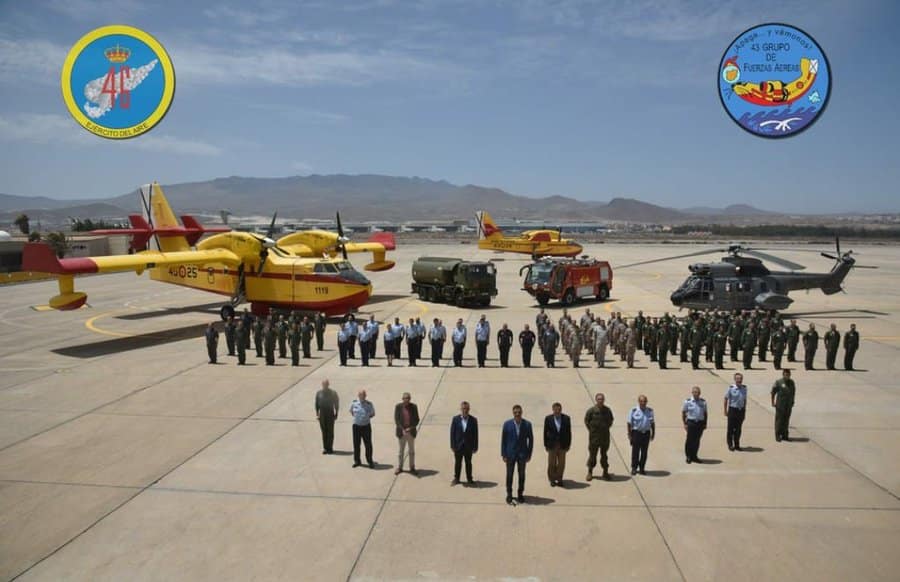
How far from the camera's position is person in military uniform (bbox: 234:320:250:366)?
623 inches

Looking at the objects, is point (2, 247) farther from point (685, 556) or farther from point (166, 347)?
point (685, 556)

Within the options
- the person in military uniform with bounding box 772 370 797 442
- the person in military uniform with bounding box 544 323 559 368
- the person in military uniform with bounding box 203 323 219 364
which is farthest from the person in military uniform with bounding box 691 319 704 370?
the person in military uniform with bounding box 203 323 219 364

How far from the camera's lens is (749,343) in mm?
14977

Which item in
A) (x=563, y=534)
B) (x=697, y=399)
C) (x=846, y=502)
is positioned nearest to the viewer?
(x=563, y=534)

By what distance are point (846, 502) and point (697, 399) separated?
2.20 metres

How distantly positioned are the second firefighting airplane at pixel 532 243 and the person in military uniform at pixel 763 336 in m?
33.7

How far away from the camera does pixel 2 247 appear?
42812 mm

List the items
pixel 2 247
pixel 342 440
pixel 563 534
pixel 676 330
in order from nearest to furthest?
pixel 563 534, pixel 342 440, pixel 676 330, pixel 2 247

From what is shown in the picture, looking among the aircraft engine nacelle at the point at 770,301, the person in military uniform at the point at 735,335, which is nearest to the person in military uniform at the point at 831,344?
the person in military uniform at the point at 735,335

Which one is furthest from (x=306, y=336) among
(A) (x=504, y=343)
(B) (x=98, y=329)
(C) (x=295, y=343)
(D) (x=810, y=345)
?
(D) (x=810, y=345)

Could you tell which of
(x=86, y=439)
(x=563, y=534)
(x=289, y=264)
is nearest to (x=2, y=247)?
(x=289, y=264)

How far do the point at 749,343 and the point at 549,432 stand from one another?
362 inches

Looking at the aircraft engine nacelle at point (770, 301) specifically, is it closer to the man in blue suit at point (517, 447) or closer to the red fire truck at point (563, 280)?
the red fire truck at point (563, 280)

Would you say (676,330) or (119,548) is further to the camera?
(676,330)
